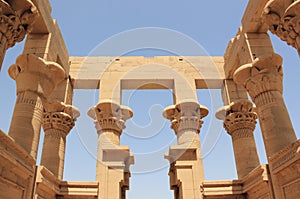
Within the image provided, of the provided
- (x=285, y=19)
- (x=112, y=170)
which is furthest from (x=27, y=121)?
(x=285, y=19)

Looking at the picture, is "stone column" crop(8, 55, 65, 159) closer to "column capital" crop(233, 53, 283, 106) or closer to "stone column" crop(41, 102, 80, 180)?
"stone column" crop(41, 102, 80, 180)

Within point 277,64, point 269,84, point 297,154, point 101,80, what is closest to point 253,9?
point 277,64

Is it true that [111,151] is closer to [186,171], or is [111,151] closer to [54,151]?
[54,151]

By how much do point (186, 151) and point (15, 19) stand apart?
7.97 meters

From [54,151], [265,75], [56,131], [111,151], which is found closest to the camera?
[265,75]

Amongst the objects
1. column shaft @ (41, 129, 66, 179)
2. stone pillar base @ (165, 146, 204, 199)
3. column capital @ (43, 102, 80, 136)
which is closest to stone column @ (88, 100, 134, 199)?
column capital @ (43, 102, 80, 136)

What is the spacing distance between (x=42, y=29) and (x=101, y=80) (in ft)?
14.1

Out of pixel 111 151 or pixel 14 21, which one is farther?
pixel 111 151

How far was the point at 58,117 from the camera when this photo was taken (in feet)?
41.6

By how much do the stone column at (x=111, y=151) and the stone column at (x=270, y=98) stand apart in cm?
537

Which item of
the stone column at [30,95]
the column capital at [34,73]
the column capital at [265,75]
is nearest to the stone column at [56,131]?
the stone column at [30,95]

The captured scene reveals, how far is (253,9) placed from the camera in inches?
416

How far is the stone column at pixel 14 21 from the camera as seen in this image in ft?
23.6

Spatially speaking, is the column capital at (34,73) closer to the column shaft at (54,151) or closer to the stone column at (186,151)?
the column shaft at (54,151)
